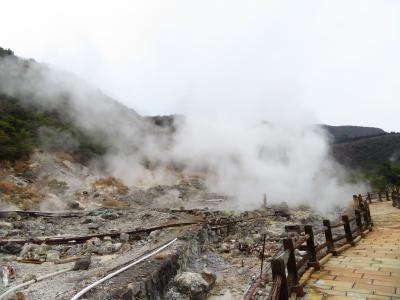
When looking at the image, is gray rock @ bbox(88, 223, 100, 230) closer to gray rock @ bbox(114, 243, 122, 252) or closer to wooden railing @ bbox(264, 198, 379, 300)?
gray rock @ bbox(114, 243, 122, 252)

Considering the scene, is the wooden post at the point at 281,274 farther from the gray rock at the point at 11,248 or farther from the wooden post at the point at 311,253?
the gray rock at the point at 11,248

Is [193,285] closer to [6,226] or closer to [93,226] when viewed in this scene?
[93,226]

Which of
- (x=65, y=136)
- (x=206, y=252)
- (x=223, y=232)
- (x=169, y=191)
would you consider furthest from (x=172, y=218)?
(x=65, y=136)

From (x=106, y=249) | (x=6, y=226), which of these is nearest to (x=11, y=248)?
(x=106, y=249)

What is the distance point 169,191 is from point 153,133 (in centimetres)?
1349

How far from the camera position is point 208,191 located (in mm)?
25297

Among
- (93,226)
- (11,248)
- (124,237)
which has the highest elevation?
(93,226)

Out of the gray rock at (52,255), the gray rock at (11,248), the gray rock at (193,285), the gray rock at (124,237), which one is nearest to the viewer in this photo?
the gray rock at (193,285)

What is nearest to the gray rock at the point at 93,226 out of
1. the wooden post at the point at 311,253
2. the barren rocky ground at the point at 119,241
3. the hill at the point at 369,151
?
the barren rocky ground at the point at 119,241

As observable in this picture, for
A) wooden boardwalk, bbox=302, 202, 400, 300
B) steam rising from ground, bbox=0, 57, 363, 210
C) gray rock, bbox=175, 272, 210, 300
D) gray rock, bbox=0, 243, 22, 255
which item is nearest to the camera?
wooden boardwalk, bbox=302, 202, 400, 300

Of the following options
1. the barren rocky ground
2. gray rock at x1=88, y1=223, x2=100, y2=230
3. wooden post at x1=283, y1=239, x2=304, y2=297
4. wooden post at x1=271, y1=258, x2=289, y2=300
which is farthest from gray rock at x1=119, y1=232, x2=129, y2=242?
wooden post at x1=271, y1=258, x2=289, y2=300

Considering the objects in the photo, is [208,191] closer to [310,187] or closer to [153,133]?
[310,187]

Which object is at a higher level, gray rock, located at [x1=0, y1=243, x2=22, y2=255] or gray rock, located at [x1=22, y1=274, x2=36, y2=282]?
gray rock, located at [x1=0, y1=243, x2=22, y2=255]

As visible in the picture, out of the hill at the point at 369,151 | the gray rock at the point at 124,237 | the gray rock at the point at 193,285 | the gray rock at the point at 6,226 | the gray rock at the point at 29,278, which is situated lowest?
the gray rock at the point at 193,285
